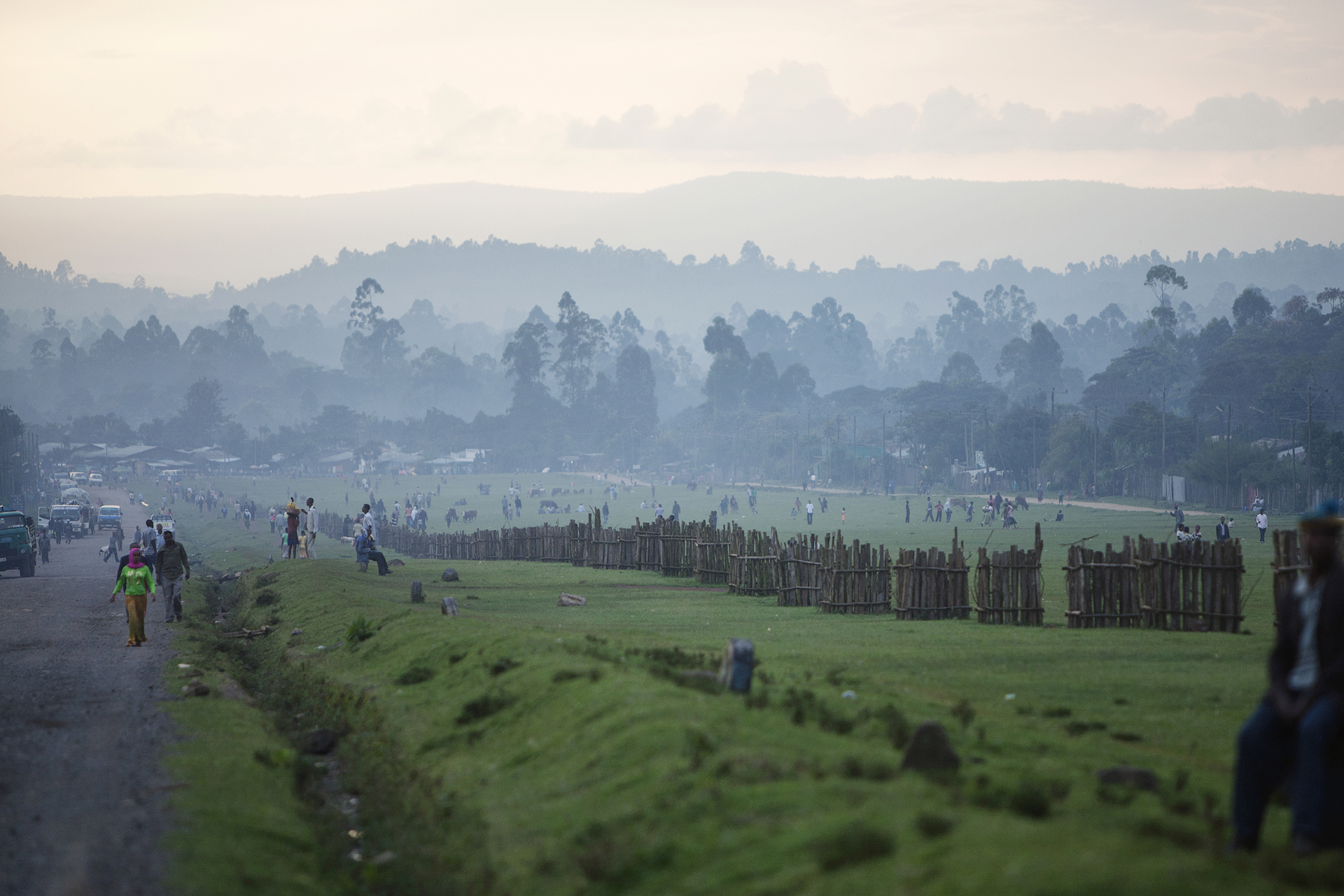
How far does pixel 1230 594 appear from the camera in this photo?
18.4 meters

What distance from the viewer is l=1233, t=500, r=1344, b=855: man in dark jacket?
21.2 ft

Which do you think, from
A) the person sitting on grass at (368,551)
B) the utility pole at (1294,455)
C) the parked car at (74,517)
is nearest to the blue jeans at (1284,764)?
the person sitting on grass at (368,551)

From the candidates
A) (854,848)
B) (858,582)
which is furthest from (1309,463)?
(854,848)

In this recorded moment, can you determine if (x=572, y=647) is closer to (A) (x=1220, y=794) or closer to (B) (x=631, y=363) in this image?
(A) (x=1220, y=794)

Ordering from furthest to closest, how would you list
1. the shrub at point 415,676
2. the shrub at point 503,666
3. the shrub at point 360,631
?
the shrub at point 360,631 → the shrub at point 415,676 → the shrub at point 503,666

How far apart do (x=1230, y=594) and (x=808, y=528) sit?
48190 millimetres

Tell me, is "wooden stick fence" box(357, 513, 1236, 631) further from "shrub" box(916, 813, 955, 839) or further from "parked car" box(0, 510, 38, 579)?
"parked car" box(0, 510, 38, 579)

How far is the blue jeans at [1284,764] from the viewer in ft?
21.1

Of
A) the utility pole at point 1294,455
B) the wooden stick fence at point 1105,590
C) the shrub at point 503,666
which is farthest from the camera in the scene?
the utility pole at point 1294,455

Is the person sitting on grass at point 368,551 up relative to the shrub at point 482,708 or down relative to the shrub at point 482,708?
up

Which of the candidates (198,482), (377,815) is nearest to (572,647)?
Answer: (377,815)

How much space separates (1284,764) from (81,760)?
11266 millimetres

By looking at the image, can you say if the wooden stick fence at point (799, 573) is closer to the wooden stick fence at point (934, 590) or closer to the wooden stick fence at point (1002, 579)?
the wooden stick fence at point (1002, 579)

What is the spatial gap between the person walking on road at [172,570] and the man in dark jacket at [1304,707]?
72.4 ft
